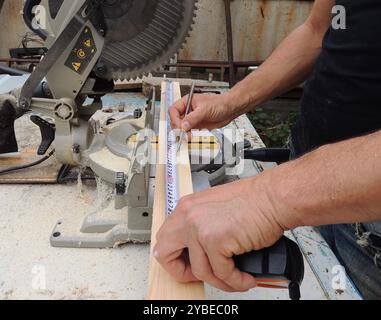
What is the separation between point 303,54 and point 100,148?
728 millimetres

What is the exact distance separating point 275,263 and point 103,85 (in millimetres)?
901

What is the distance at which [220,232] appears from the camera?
544 millimetres

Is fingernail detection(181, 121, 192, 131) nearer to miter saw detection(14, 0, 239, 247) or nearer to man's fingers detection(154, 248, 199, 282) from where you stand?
miter saw detection(14, 0, 239, 247)

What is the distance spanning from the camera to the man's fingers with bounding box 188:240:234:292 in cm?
57

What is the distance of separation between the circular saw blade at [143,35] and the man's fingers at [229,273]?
0.85m

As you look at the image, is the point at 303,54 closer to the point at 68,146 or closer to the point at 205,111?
the point at 205,111

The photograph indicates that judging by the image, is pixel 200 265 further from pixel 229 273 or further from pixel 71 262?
pixel 71 262

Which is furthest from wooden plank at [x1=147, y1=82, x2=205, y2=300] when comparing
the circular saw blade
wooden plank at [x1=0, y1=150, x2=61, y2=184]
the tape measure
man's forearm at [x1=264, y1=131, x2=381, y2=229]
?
wooden plank at [x1=0, y1=150, x2=61, y2=184]

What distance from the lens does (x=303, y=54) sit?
3.91 feet

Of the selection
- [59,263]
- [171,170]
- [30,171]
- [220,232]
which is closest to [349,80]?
[171,170]

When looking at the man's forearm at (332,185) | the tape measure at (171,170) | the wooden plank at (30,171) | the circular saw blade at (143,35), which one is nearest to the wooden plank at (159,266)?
the tape measure at (171,170)

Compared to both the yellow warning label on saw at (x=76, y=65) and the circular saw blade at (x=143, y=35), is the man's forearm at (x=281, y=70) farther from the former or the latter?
the yellow warning label on saw at (x=76, y=65)

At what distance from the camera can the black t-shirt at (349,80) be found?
34.5 inches
